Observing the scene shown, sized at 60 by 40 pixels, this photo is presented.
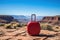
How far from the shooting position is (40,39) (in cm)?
836

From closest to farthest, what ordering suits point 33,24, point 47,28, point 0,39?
1. point 0,39
2. point 33,24
3. point 47,28

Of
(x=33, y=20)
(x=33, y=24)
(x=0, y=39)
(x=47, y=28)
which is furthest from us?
(x=47, y=28)

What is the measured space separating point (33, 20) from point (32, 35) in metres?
1.27

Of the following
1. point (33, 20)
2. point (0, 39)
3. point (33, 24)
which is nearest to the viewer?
point (0, 39)

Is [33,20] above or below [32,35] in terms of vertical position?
above

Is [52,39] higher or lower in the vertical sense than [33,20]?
lower

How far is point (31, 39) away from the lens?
830 cm

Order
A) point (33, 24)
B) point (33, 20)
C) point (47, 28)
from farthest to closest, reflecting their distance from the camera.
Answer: point (47, 28) < point (33, 20) < point (33, 24)

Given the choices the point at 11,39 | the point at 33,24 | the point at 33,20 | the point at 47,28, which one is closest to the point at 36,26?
the point at 33,24

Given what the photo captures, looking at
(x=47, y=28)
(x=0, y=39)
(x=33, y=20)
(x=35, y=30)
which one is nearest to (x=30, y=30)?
(x=35, y=30)

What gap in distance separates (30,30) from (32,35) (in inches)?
13.4

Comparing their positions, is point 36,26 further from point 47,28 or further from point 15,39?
point 47,28

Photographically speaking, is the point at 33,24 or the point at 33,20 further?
the point at 33,20

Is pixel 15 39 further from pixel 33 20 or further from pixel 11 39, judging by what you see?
Answer: pixel 33 20
